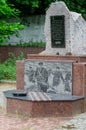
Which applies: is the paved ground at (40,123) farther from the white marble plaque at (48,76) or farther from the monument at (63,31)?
the monument at (63,31)

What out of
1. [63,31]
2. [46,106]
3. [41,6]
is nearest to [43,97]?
[46,106]

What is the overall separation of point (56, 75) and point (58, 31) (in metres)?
1.44

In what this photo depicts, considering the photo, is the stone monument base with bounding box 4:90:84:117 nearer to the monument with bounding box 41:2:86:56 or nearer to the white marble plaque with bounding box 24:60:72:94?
the white marble plaque with bounding box 24:60:72:94

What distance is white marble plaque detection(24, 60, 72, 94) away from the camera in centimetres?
1173

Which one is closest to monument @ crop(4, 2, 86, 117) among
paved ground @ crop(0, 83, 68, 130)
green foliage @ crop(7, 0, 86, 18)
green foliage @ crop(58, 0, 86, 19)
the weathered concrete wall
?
paved ground @ crop(0, 83, 68, 130)

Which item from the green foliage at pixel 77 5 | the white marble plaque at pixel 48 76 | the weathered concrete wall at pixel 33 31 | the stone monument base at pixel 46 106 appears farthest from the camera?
the green foliage at pixel 77 5

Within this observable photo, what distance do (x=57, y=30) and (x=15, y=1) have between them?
1270 centimetres

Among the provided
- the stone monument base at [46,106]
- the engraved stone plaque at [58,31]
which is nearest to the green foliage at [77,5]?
the engraved stone plaque at [58,31]

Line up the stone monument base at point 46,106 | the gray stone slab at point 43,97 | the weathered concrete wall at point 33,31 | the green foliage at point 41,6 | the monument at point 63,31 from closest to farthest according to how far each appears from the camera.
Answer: the stone monument base at point 46,106, the gray stone slab at point 43,97, the monument at point 63,31, the weathered concrete wall at point 33,31, the green foliage at point 41,6

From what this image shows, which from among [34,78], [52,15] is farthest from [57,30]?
[34,78]

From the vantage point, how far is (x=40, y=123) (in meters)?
10.1

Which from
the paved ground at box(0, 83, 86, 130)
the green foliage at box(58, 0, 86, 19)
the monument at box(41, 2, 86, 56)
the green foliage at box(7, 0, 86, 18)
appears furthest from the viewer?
the green foliage at box(58, 0, 86, 19)

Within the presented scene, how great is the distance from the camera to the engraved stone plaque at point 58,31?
12664 mm

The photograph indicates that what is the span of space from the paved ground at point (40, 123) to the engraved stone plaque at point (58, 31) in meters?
2.44
